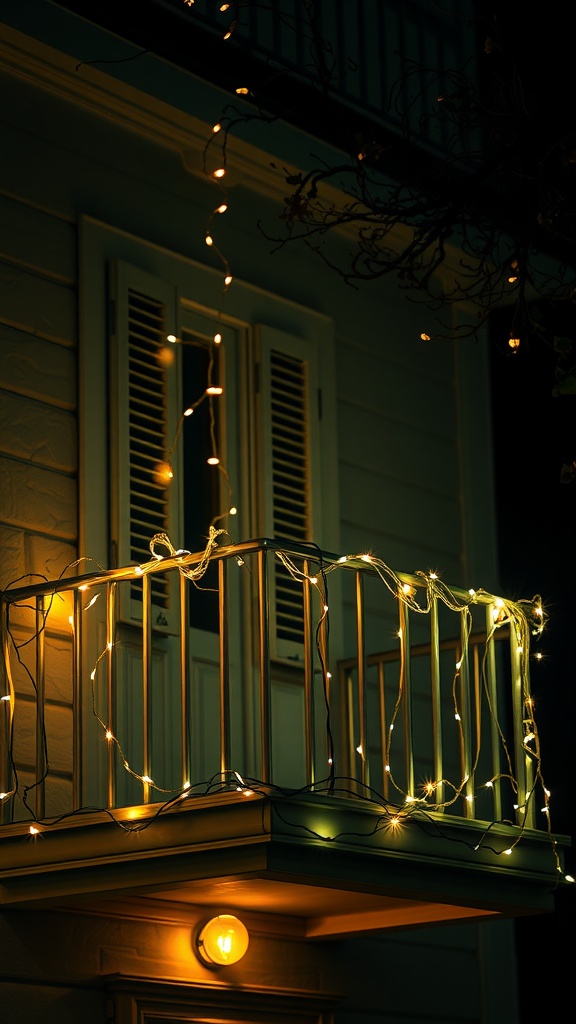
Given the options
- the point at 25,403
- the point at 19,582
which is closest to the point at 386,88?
the point at 25,403

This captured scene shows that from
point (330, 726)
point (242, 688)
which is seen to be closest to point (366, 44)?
point (242, 688)

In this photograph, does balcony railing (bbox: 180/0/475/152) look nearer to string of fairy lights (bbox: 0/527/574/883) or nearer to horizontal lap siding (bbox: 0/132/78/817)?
horizontal lap siding (bbox: 0/132/78/817)

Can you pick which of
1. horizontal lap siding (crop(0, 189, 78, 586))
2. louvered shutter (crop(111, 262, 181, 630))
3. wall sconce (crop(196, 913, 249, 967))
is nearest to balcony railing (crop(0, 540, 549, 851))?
louvered shutter (crop(111, 262, 181, 630))

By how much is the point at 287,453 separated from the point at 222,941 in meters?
2.08

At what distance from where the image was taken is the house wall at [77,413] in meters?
5.65

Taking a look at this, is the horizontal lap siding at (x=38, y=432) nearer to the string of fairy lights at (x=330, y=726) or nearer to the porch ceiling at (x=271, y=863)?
the string of fairy lights at (x=330, y=726)

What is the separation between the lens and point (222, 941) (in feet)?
19.2

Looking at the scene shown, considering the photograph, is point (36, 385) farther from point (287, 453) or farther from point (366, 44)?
point (366, 44)

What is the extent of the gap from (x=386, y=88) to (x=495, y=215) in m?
3.38

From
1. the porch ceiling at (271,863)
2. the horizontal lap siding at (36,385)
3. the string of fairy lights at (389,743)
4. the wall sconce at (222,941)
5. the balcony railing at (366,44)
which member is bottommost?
the wall sconce at (222,941)

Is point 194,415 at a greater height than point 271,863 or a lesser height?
greater

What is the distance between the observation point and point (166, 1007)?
5645mm

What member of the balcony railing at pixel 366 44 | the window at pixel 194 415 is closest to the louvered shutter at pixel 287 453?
the window at pixel 194 415

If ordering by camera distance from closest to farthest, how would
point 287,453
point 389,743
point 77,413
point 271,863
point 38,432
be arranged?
point 271,863 < point 389,743 < point 38,432 < point 77,413 < point 287,453
